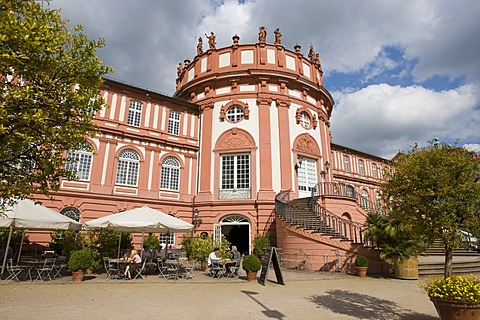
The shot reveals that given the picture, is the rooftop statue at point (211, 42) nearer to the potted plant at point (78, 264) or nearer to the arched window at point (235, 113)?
the arched window at point (235, 113)

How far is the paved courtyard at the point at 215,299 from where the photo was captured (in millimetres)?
5949

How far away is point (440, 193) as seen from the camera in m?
5.46

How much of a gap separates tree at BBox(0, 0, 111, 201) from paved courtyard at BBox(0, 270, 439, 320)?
3.04m

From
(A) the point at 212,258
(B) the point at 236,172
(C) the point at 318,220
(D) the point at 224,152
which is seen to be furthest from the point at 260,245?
(D) the point at 224,152

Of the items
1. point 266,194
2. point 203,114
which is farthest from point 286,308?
point 203,114

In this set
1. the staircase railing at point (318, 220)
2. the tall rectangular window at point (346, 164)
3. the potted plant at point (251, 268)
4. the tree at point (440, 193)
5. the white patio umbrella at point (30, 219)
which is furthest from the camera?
the tall rectangular window at point (346, 164)

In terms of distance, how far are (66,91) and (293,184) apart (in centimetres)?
1469

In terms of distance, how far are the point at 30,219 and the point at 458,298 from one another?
1176 cm

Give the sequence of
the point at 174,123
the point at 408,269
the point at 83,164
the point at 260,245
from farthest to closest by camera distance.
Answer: the point at 174,123 < the point at 83,164 < the point at 260,245 < the point at 408,269

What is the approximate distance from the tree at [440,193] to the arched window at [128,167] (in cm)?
1531

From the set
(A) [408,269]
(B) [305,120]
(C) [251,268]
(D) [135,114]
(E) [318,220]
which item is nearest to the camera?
(C) [251,268]

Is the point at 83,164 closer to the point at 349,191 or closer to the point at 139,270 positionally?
the point at 139,270

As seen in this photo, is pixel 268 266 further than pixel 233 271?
No

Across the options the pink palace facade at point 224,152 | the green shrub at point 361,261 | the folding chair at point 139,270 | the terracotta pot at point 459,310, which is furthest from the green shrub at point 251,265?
the terracotta pot at point 459,310
